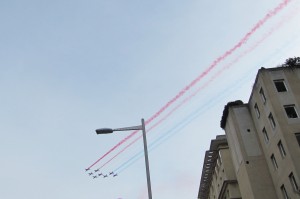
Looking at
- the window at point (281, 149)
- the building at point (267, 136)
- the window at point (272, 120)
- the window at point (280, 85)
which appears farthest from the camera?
the window at point (280, 85)

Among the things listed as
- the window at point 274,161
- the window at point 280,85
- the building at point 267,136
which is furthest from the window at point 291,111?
the window at point 274,161

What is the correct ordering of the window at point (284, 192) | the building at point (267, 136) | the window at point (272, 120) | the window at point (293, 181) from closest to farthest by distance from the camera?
the window at point (293, 181)
the building at point (267, 136)
the window at point (284, 192)
the window at point (272, 120)

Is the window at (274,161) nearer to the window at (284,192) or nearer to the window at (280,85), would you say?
the window at (284,192)

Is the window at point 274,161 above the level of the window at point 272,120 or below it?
below

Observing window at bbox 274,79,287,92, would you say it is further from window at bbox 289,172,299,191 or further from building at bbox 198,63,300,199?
window at bbox 289,172,299,191

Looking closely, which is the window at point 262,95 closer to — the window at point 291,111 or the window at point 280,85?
the window at point 280,85

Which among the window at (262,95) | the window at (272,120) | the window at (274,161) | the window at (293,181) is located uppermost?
the window at (262,95)

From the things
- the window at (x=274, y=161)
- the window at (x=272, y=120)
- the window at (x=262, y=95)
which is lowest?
the window at (x=274, y=161)

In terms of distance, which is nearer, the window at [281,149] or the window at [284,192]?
the window at [281,149]

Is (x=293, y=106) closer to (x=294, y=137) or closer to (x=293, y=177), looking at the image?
(x=294, y=137)

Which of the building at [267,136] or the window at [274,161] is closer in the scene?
the building at [267,136]

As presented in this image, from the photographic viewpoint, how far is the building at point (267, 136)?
4088cm

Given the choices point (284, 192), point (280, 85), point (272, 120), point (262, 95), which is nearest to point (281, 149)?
point (272, 120)

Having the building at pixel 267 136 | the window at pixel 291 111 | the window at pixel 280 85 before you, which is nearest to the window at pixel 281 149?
the building at pixel 267 136
